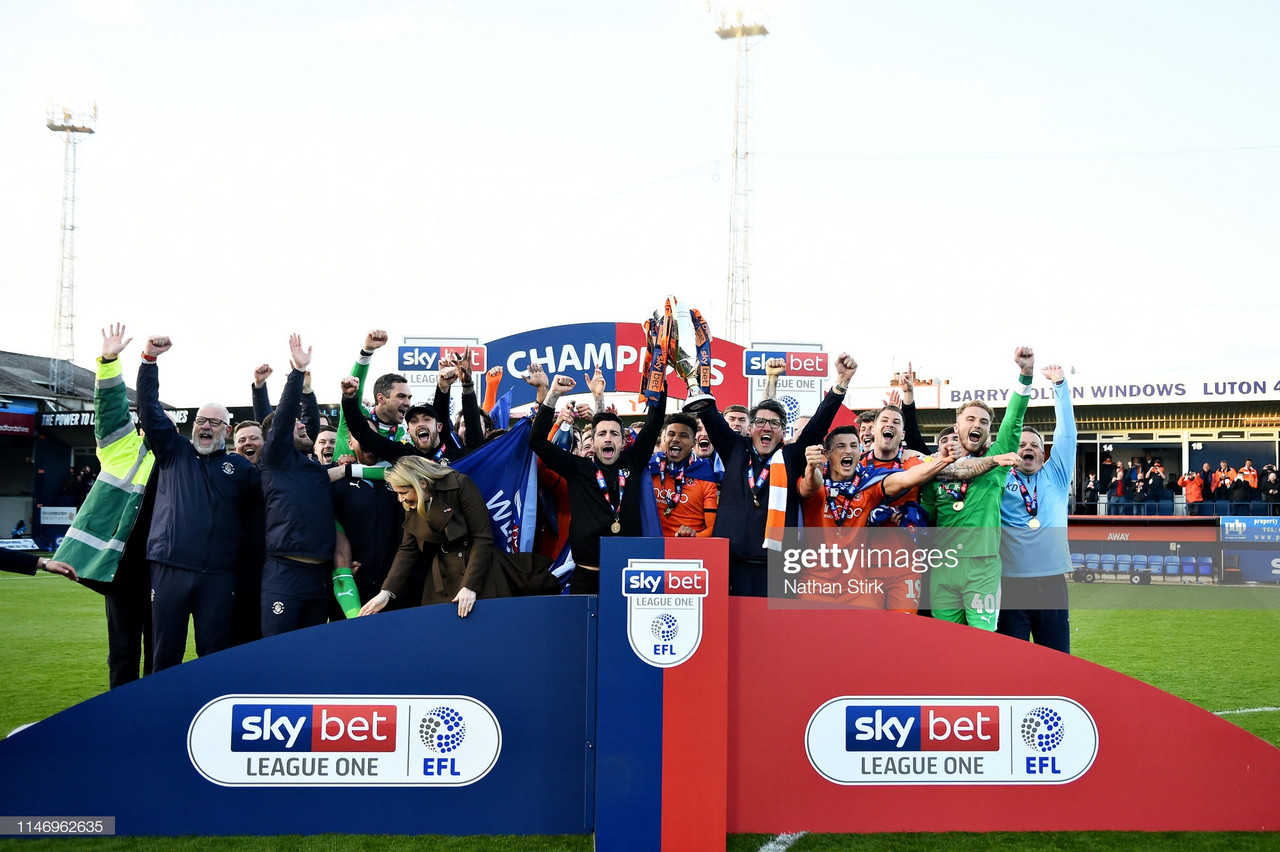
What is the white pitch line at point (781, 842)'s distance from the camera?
12.0 ft

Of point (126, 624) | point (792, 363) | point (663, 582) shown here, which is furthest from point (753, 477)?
point (792, 363)

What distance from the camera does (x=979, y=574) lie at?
4.86 m

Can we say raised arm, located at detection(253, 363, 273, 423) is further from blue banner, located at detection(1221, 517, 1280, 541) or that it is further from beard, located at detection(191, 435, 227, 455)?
blue banner, located at detection(1221, 517, 1280, 541)

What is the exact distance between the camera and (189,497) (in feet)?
15.8

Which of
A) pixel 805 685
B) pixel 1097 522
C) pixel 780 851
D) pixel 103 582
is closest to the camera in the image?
pixel 780 851

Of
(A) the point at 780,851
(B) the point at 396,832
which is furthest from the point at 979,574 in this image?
(B) the point at 396,832

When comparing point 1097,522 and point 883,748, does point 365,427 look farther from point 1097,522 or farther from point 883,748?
point 1097,522

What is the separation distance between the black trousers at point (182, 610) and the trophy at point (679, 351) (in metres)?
2.43

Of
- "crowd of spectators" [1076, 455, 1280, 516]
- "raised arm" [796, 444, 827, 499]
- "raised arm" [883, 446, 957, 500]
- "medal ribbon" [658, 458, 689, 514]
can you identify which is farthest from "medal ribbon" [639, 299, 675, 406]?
"crowd of spectators" [1076, 455, 1280, 516]

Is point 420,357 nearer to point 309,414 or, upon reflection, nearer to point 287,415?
point 309,414

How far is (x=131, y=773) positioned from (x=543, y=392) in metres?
2.67

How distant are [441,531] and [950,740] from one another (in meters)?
2.39

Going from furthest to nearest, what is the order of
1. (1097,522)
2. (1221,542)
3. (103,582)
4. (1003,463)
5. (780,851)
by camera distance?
1. (1097,522)
2. (1221,542)
3. (103,582)
4. (1003,463)
5. (780,851)

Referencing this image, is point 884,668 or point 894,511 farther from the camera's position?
point 894,511
